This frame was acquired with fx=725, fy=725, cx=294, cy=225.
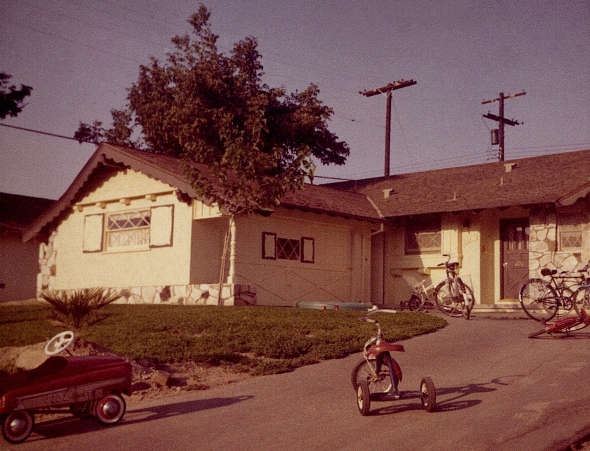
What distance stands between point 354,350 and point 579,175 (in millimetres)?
13032

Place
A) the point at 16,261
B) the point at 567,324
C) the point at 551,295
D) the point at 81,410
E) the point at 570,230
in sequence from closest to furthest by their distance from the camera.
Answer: the point at 81,410 → the point at 567,324 → the point at 551,295 → the point at 570,230 → the point at 16,261

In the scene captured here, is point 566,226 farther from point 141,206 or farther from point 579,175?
point 141,206

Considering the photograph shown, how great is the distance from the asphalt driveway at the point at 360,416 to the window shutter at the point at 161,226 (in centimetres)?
1066

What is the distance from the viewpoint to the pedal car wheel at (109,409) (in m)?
7.64

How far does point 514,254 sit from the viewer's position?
2197 cm

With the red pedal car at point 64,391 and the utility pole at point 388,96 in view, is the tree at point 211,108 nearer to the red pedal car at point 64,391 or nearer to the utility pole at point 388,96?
the utility pole at point 388,96

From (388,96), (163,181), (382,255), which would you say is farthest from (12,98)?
(388,96)

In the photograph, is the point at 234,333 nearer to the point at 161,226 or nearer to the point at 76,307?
the point at 76,307

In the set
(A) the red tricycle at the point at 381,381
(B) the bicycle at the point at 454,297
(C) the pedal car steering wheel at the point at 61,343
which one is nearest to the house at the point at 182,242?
(B) the bicycle at the point at 454,297

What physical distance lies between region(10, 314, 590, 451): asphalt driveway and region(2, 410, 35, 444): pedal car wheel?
119 millimetres

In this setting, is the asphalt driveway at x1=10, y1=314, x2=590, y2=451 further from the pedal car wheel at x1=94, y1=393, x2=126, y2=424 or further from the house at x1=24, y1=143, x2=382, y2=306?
the house at x1=24, y1=143, x2=382, y2=306

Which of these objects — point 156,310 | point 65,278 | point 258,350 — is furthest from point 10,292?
point 258,350

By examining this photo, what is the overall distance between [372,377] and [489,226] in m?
15.6

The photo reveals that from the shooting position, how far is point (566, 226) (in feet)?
67.4
